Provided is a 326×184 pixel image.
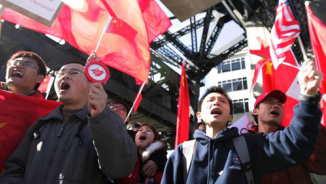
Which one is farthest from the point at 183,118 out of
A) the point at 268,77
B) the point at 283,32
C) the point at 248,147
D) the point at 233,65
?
the point at 233,65

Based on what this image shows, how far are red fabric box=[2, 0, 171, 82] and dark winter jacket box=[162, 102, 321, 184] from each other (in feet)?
6.16

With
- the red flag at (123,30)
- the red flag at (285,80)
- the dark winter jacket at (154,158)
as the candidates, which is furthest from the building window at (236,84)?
the dark winter jacket at (154,158)

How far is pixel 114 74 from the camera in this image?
1061 cm

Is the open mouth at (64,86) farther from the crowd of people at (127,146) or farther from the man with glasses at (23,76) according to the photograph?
the man with glasses at (23,76)

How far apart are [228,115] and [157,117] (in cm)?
1003

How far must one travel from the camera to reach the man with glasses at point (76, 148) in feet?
6.10

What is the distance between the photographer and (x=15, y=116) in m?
2.56

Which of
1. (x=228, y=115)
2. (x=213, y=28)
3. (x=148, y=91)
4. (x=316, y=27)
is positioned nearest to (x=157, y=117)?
(x=148, y=91)

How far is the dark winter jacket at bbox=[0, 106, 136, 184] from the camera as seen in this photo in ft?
6.09

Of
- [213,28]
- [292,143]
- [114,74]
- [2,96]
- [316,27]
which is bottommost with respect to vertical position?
[292,143]

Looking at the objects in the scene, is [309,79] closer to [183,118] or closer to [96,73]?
[96,73]

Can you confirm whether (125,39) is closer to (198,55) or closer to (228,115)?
(228,115)

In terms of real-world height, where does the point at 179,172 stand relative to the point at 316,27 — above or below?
below

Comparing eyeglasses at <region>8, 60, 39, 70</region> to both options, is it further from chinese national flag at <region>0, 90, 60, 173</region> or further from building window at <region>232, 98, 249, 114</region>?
building window at <region>232, 98, 249, 114</region>
